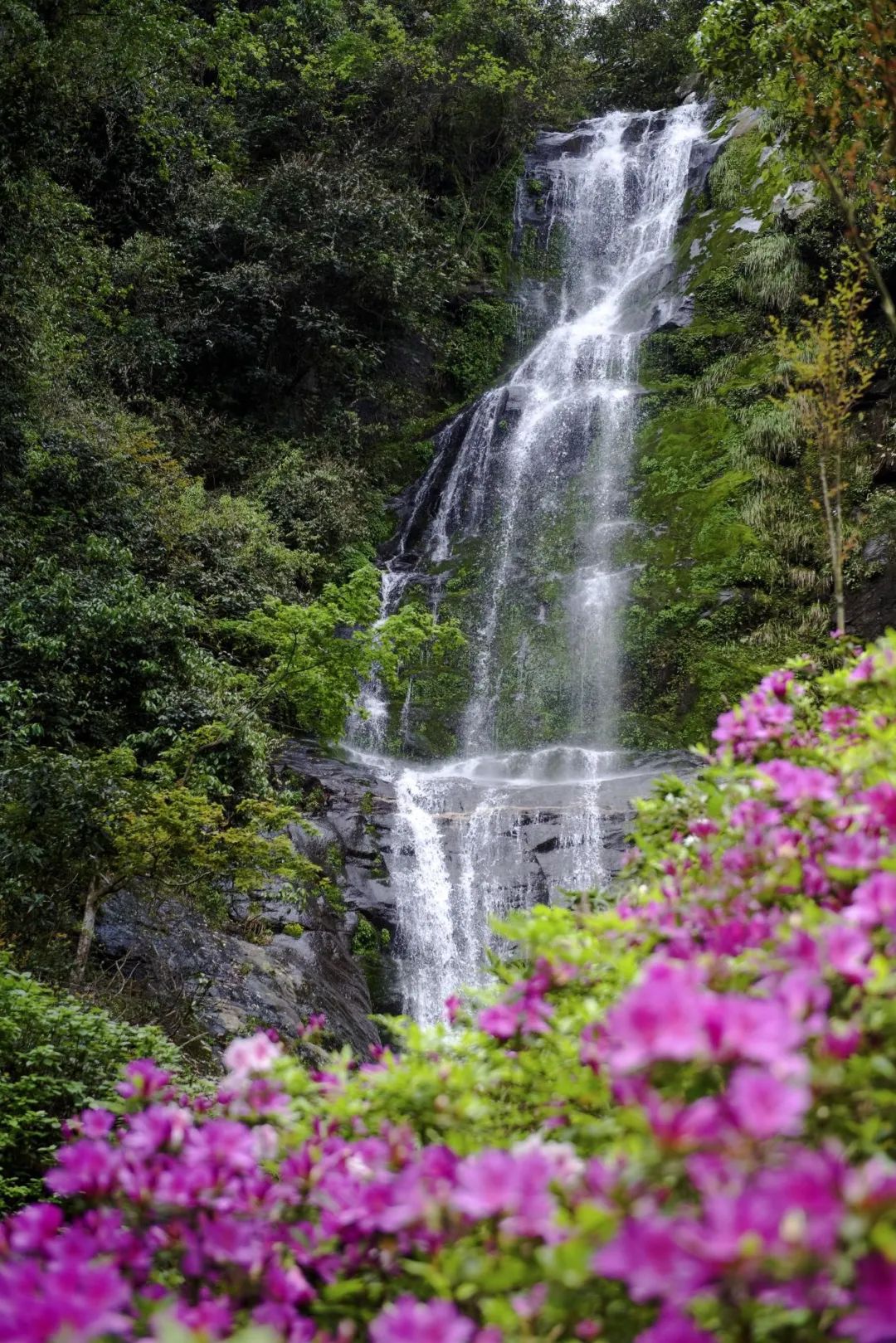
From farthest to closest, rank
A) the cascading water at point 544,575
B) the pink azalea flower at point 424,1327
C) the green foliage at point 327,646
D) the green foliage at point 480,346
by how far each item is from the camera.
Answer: the green foliage at point 480,346, the green foliage at point 327,646, the cascading water at point 544,575, the pink azalea flower at point 424,1327

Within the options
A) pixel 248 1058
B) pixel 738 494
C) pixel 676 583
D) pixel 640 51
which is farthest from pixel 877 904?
pixel 640 51

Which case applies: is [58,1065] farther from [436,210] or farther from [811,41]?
[436,210]

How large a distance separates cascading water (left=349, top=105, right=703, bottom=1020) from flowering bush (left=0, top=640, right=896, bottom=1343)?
25.1 feet

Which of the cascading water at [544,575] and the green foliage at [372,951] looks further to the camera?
the cascading water at [544,575]

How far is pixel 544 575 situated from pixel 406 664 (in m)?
3.07

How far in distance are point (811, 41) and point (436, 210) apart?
16759mm

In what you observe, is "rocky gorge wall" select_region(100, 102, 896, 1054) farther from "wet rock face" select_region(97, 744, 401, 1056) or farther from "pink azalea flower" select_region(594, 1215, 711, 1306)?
"pink azalea flower" select_region(594, 1215, 711, 1306)

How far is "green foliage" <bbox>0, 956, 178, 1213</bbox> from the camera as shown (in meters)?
3.50

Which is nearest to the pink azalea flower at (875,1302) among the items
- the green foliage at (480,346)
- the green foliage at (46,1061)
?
the green foliage at (46,1061)

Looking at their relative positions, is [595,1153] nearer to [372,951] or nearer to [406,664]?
[372,951]

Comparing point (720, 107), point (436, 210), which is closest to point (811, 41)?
point (436, 210)

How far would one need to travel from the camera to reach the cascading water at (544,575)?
9.52 meters

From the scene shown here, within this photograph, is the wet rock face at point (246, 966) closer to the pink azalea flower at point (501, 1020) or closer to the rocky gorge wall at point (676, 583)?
the rocky gorge wall at point (676, 583)

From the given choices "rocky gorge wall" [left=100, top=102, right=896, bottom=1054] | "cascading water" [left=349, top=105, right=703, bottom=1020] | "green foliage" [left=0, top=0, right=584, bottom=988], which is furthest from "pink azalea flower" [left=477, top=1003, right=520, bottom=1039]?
"cascading water" [left=349, top=105, right=703, bottom=1020]
